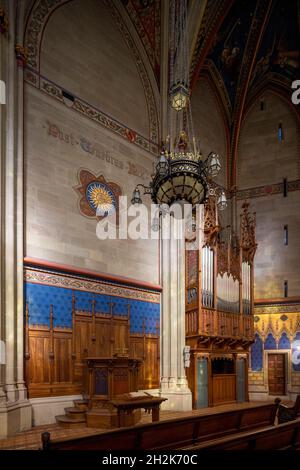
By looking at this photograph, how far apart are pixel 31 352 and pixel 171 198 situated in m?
4.51

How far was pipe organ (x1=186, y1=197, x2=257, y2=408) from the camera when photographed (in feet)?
47.6

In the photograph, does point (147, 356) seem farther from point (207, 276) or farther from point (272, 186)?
point (272, 186)

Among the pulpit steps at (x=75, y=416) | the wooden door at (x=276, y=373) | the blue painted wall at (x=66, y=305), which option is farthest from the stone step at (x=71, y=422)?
the wooden door at (x=276, y=373)

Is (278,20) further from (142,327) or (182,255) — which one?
(142,327)

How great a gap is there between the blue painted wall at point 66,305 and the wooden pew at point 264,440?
215 inches

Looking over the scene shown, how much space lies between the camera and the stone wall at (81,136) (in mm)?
11711

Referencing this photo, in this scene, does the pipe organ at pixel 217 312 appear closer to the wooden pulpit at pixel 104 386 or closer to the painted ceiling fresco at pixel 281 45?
the wooden pulpit at pixel 104 386

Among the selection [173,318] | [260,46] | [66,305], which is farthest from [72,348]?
[260,46]

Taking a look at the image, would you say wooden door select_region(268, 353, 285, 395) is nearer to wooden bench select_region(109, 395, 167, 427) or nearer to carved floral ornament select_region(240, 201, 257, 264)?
carved floral ornament select_region(240, 201, 257, 264)

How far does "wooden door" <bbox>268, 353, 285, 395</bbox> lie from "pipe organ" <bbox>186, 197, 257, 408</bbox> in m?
1.90

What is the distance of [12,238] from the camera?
1038cm

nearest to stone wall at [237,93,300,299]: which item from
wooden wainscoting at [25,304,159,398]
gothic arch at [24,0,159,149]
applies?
gothic arch at [24,0,159,149]

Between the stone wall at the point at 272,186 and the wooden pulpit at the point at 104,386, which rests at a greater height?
the stone wall at the point at 272,186

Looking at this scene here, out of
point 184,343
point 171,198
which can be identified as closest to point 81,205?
point 171,198
